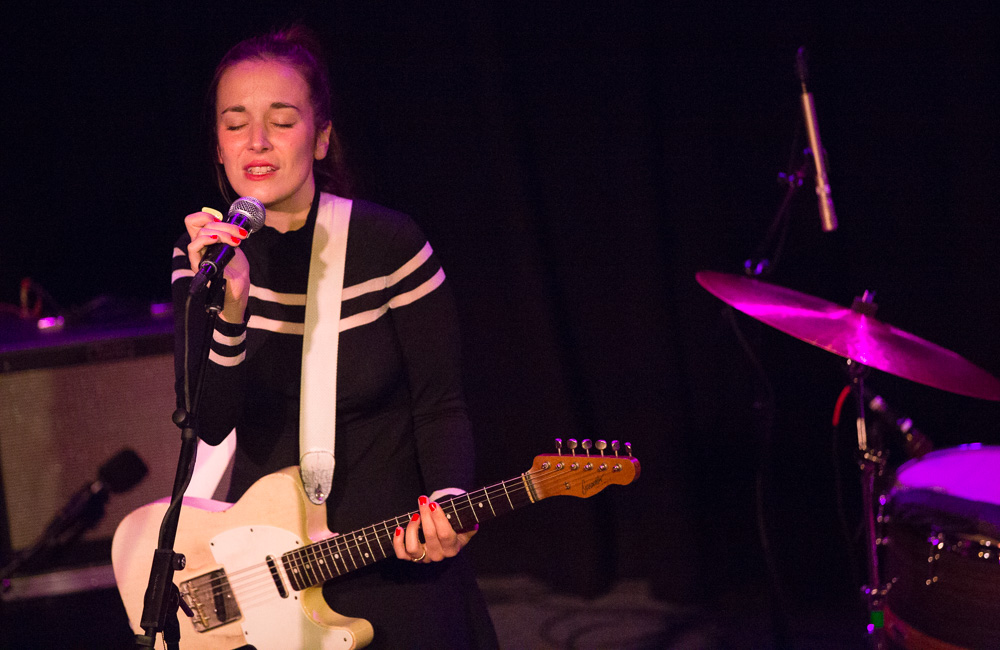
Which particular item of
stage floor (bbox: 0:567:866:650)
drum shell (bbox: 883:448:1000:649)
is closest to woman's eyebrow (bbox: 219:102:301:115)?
stage floor (bbox: 0:567:866:650)

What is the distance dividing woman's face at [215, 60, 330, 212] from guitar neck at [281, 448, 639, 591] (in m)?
0.83

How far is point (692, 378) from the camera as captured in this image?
11.4ft

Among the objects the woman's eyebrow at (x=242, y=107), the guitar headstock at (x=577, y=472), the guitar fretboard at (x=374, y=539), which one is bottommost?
the guitar fretboard at (x=374, y=539)

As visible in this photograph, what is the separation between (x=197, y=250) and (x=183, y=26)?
2429 millimetres

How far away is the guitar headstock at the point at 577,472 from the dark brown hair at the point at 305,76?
3.14 feet

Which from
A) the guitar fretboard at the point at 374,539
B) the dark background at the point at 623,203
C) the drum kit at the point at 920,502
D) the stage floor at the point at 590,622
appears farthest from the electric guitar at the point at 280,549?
the dark background at the point at 623,203

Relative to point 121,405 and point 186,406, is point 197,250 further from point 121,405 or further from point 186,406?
point 121,405

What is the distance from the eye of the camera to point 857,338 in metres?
A: 2.20

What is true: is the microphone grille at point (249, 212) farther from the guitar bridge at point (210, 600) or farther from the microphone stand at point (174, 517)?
the guitar bridge at point (210, 600)

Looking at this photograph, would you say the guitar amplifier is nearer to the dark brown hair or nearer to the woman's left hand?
the dark brown hair

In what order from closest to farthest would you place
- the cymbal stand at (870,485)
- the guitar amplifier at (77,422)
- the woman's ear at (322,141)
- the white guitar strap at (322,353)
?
the white guitar strap at (322,353)
the woman's ear at (322,141)
the cymbal stand at (870,485)
the guitar amplifier at (77,422)

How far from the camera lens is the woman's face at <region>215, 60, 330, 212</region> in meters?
2.01

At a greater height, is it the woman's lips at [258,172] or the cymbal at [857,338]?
the woman's lips at [258,172]

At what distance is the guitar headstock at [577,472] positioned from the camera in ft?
6.05
